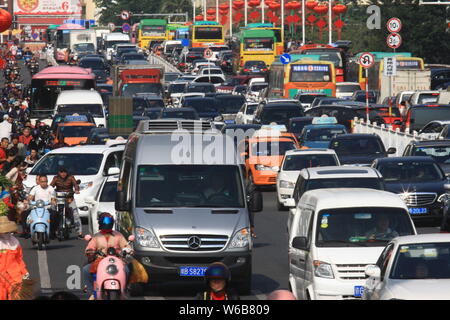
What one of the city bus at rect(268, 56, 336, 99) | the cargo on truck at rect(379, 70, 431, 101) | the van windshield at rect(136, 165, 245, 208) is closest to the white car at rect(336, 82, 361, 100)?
the cargo on truck at rect(379, 70, 431, 101)

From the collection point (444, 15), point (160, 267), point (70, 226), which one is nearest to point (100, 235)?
point (160, 267)

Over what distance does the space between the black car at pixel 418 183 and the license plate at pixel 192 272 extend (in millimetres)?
10042

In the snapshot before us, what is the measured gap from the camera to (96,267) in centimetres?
1473

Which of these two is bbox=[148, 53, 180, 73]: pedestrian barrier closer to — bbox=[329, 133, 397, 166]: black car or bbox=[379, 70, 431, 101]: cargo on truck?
bbox=[379, 70, 431, 101]: cargo on truck

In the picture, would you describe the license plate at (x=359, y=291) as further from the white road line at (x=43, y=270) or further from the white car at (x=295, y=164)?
the white car at (x=295, y=164)

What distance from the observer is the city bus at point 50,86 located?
58.3 metres

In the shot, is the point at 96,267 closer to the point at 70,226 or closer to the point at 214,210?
the point at 214,210

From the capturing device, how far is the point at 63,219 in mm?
26281

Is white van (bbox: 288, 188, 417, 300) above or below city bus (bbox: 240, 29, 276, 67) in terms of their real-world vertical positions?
above

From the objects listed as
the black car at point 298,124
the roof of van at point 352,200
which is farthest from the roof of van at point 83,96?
the roof of van at point 352,200

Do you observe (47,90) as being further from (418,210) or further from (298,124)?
(418,210)

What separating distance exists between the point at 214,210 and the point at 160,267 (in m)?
1.10

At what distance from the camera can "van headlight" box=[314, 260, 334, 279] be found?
1563cm

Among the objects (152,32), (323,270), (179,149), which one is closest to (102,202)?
(179,149)
